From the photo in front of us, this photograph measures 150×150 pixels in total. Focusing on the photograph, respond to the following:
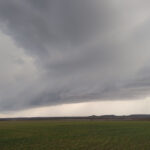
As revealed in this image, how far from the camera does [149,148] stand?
1083 inches

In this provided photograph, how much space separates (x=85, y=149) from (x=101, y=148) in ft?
6.68

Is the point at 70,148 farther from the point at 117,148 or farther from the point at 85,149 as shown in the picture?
the point at 117,148

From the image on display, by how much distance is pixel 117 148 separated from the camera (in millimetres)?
27391

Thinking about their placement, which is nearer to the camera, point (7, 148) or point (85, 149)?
point (85, 149)

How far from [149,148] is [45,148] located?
12607 millimetres

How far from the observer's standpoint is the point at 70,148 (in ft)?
90.7

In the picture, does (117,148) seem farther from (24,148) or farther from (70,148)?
(24,148)

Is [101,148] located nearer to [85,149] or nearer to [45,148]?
[85,149]

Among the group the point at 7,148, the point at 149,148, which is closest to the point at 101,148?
the point at 149,148

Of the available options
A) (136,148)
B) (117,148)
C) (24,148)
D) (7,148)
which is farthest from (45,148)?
(136,148)

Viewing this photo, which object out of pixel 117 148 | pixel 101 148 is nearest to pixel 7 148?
pixel 101 148

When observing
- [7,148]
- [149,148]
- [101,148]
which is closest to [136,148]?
[149,148]

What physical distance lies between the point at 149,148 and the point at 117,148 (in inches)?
153

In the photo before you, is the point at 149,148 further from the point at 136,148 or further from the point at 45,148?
the point at 45,148
